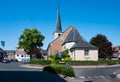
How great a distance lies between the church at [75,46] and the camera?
58.1m

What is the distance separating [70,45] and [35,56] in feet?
97.5

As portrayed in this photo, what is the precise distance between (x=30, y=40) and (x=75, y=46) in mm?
35062

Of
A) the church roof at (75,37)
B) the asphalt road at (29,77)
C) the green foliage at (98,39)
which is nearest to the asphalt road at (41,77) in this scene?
the asphalt road at (29,77)

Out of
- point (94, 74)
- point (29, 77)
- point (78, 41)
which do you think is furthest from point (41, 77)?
point (78, 41)

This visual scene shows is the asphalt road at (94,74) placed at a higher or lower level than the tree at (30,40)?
lower

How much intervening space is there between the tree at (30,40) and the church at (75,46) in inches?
348

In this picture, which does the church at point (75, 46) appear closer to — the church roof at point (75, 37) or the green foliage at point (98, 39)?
the church roof at point (75, 37)

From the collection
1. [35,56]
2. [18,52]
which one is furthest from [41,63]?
[18,52]

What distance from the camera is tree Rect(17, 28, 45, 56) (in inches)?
3548

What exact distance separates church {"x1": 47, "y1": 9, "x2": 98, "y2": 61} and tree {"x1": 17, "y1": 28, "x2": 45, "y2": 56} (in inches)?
348

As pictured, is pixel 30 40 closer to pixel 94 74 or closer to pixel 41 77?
pixel 94 74

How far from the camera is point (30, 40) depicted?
9088 cm

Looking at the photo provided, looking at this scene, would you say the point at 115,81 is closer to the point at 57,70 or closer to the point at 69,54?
the point at 57,70

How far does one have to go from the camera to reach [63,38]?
75438 millimetres
